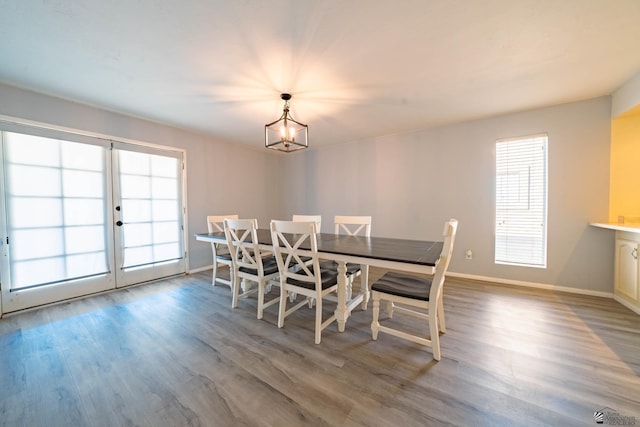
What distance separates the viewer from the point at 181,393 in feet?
4.74

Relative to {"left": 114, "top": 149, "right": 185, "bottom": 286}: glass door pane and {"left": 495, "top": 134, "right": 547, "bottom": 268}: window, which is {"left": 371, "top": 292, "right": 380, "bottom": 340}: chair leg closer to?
{"left": 495, "top": 134, "right": 547, "bottom": 268}: window

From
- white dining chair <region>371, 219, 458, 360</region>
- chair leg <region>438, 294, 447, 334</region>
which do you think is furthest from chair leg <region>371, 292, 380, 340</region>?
chair leg <region>438, 294, 447, 334</region>

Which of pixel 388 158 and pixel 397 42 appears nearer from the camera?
pixel 397 42

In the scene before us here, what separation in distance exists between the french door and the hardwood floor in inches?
18.6

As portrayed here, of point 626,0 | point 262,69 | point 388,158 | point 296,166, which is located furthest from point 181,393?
point 296,166

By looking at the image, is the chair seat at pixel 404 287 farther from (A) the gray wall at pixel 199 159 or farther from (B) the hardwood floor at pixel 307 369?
(A) the gray wall at pixel 199 159

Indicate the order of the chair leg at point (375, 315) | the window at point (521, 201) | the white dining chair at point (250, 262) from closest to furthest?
the chair leg at point (375, 315) < the white dining chair at point (250, 262) < the window at point (521, 201)

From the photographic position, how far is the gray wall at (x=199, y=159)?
2592 mm

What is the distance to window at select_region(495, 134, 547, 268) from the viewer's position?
3135 millimetres

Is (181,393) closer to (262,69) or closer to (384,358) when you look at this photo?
(384,358)

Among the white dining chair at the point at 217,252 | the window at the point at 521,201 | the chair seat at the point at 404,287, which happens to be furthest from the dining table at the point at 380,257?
the window at the point at 521,201

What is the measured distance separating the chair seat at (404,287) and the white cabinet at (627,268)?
2424 millimetres

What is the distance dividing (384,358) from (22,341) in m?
3.12

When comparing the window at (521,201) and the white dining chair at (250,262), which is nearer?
the white dining chair at (250,262)
